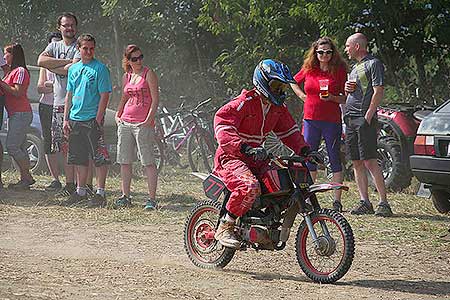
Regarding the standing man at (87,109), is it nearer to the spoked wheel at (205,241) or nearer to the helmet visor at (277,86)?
the spoked wheel at (205,241)

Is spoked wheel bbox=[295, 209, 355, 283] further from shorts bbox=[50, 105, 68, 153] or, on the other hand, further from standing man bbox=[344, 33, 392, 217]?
shorts bbox=[50, 105, 68, 153]

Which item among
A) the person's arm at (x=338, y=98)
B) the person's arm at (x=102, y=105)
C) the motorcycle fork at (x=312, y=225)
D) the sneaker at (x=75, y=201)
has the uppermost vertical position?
A: the person's arm at (x=338, y=98)

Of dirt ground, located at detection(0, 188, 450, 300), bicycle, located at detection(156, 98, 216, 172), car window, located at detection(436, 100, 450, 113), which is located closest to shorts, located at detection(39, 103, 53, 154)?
dirt ground, located at detection(0, 188, 450, 300)

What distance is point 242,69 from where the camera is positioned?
16.9 metres

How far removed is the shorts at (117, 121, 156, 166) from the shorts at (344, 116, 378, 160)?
220 centimetres

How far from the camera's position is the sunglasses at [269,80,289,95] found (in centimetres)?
730

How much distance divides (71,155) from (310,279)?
475 centimetres

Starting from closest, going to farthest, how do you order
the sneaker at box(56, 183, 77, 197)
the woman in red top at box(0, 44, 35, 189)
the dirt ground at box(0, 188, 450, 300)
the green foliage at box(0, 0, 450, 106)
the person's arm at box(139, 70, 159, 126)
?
the dirt ground at box(0, 188, 450, 300) → the person's arm at box(139, 70, 159, 126) → the sneaker at box(56, 183, 77, 197) → the woman in red top at box(0, 44, 35, 189) → the green foliage at box(0, 0, 450, 106)

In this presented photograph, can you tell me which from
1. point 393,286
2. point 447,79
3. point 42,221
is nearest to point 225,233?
point 393,286

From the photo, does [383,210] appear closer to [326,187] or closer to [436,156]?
[436,156]

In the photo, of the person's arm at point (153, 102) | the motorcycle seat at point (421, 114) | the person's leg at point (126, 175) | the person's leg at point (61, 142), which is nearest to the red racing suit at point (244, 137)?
the person's arm at point (153, 102)

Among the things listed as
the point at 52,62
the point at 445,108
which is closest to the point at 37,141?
the point at 52,62

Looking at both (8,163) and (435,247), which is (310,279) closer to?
(435,247)

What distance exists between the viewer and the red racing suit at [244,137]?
7.24 metres
